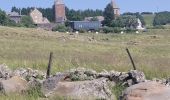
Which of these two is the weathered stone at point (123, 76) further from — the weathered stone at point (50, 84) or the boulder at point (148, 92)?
the boulder at point (148, 92)

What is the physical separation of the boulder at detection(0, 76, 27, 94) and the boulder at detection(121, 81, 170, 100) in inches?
141

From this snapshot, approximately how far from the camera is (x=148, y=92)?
37.9 ft

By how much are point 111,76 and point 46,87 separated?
7.46ft

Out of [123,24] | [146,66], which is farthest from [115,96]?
[123,24]

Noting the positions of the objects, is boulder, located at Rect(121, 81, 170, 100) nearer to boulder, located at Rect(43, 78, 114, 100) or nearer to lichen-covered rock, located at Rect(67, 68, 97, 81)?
boulder, located at Rect(43, 78, 114, 100)

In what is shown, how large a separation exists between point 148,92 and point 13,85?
13.8ft

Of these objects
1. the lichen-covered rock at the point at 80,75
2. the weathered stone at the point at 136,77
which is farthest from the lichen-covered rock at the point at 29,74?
the weathered stone at the point at 136,77

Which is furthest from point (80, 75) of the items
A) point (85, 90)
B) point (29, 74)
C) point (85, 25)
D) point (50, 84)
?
point (85, 25)

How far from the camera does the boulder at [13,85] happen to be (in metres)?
Result: 14.0

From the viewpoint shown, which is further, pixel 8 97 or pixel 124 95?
pixel 8 97

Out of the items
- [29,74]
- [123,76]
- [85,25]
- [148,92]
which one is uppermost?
[148,92]

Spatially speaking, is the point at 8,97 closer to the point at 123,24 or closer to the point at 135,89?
the point at 135,89

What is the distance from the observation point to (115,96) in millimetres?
Answer: 13711

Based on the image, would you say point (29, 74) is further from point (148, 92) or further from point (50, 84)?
point (148, 92)
